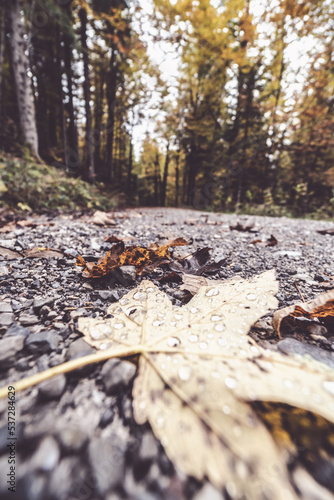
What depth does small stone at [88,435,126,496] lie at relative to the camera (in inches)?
13.9

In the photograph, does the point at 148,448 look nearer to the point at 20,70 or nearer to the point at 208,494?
the point at 208,494

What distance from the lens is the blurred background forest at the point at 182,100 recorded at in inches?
255

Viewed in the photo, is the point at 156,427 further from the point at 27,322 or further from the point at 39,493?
the point at 27,322

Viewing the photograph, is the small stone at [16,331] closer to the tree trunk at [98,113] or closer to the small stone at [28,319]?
the small stone at [28,319]

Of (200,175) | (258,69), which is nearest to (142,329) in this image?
(258,69)

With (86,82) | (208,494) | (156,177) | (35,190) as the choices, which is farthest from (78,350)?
(156,177)

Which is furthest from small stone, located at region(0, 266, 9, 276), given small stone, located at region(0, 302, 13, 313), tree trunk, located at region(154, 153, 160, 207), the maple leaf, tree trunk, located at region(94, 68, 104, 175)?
tree trunk, located at region(154, 153, 160, 207)

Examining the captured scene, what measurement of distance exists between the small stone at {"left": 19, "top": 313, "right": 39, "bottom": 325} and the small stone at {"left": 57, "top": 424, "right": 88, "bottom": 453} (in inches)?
17.8

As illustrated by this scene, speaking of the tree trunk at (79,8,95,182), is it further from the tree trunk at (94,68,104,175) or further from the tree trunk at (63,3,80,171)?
the tree trunk at (94,68,104,175)

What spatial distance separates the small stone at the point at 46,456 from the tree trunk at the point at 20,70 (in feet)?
25.9

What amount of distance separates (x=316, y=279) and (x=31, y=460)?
141 cm

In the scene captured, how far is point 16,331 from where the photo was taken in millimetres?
709

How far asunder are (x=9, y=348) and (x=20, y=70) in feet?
28.8

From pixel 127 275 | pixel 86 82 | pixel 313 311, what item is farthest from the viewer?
pixel 86 82
